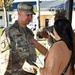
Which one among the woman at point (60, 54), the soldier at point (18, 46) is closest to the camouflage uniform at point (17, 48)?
the soldier at point (18, 46)

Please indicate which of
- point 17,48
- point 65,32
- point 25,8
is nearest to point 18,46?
point 17,48

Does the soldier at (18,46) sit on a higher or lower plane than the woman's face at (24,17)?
lower

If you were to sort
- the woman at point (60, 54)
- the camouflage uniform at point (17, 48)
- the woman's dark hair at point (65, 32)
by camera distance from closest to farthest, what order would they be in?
1. the woman at point (60, 54)
2. the woman's dark hair at point (65, 32)
3. the camouflage uniform at point (17, 48)

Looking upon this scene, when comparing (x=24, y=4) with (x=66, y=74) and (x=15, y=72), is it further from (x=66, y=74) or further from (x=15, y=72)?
(x=66, y=74)

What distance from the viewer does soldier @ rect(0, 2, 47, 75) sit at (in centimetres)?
240

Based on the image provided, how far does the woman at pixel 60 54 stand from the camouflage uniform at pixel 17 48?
41 cm

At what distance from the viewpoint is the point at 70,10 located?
12.5 feet

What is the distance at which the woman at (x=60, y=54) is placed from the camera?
1933 millimetres

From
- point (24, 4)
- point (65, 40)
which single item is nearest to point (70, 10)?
point (24, 4)

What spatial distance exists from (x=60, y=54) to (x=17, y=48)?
0.56m

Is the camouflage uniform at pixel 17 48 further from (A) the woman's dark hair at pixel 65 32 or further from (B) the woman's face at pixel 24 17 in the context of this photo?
(A) the woman's dark hair at pixel 65 32

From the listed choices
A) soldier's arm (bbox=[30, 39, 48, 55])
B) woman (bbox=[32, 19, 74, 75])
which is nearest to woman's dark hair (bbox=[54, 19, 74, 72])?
woman (bbox=[32, 19, 74, 75])

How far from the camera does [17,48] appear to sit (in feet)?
7.91

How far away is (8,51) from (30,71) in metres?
0.26
